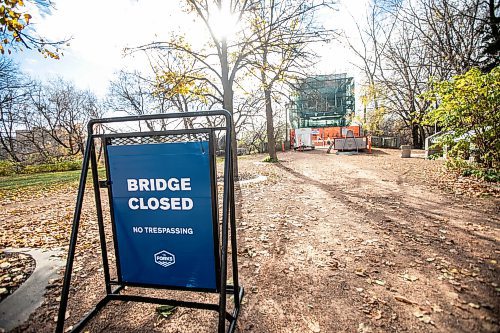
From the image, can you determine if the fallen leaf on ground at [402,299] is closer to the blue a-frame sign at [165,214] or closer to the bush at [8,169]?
the blue a-frame sign at [165,214]

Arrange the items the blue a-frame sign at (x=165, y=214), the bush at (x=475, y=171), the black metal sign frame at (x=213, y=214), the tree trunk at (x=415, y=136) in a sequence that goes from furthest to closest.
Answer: the tree trunk at (x=415, y=136) → the bush at (x=475, y=171) → the blue a-frame sign at (x=165, y=214) → the black metal sign frame at (x=213, y=214)

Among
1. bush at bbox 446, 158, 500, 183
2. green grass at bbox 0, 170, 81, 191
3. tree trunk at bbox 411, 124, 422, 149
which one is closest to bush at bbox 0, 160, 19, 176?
green grass at bbox 0, 170, 81, 191

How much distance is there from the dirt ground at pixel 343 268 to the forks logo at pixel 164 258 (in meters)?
0.59

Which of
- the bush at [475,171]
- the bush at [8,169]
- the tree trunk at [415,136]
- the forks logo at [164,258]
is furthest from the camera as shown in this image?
the tree trunk at [415,136]

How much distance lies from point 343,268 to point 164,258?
2.23 m

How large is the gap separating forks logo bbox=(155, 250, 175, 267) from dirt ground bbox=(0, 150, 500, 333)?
1.94 feet

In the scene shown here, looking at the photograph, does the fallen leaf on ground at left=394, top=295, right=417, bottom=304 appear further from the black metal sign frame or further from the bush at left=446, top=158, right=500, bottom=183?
the bush at left=446, top=158, right=500, bottom=183

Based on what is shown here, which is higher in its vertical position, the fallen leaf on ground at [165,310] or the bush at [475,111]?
the bush at [475,111]

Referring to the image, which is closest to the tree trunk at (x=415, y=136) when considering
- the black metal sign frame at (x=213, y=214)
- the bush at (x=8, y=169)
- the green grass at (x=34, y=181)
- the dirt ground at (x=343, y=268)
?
the dirt ground at (x=343, y=268)

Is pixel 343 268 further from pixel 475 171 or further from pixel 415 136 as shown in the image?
pixel 415 136

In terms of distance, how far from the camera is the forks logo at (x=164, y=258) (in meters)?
2.29

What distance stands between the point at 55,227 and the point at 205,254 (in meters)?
4.94

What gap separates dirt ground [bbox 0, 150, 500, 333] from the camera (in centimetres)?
233

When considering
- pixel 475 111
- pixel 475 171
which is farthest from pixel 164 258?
pixel 475 171
